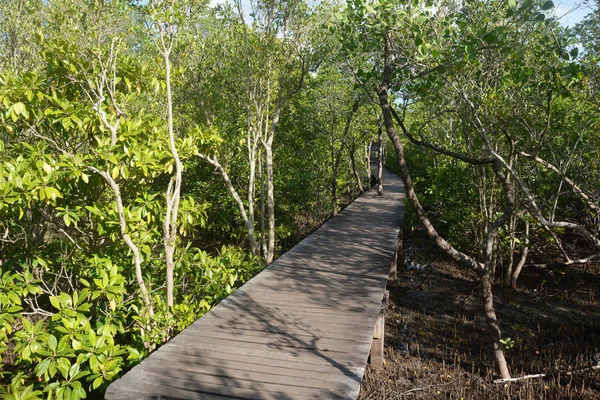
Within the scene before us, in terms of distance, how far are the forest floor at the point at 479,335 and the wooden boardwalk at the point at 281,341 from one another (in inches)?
47.5

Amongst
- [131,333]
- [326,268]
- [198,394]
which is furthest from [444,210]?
[198,394]

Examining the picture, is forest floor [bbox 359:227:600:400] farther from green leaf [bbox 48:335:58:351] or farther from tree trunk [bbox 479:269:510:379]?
green leaf [bbox 48:335:58:351]

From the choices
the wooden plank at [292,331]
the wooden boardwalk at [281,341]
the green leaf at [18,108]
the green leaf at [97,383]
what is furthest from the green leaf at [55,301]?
the green leaf at [18,108]

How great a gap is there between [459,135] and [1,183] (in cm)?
809

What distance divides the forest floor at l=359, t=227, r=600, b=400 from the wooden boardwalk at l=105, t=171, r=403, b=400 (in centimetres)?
121

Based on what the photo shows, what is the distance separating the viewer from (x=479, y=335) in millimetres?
6980

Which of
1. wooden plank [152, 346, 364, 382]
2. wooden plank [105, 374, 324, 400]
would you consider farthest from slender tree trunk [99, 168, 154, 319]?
wooden plank [105, 374, 324, 400]

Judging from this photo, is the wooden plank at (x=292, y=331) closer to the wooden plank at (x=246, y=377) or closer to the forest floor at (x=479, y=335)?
the wooden plank at (x=246, y=377)

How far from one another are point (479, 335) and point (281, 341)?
423 cm

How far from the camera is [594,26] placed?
5.76m

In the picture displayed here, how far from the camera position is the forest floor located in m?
5.30

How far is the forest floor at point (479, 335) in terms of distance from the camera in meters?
5.30

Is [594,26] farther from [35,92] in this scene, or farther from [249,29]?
[35,92]

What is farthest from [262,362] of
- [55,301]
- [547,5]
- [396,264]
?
[396,264]
